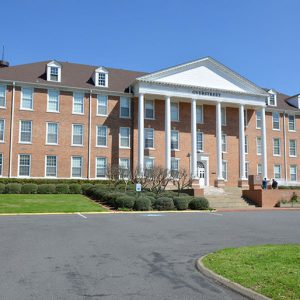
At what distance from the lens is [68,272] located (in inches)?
330

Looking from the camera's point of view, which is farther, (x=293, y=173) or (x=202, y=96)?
(x=293, y=173)

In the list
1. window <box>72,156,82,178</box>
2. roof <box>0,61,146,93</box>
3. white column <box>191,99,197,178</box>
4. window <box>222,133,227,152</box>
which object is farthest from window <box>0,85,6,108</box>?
window <box>222,133,227,152</box>

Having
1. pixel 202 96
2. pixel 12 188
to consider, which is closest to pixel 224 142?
pixel 202 96

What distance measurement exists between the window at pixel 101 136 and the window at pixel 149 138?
412 centimetres

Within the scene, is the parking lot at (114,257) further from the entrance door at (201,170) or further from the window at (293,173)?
the window at (293,173)

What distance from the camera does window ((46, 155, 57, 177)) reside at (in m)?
39.3

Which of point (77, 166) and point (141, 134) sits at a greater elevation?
point (141, 134)

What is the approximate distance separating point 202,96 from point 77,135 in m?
13.1

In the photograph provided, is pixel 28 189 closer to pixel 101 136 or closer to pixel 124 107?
pixel 101 136

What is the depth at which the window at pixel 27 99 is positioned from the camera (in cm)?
3909

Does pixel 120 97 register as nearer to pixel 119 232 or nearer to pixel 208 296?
pixel 119 232

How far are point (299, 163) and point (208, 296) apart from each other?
46.6 meters

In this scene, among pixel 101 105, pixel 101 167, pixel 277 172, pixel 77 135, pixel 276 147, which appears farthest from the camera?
pixel 276 147

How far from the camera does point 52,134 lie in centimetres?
3991
